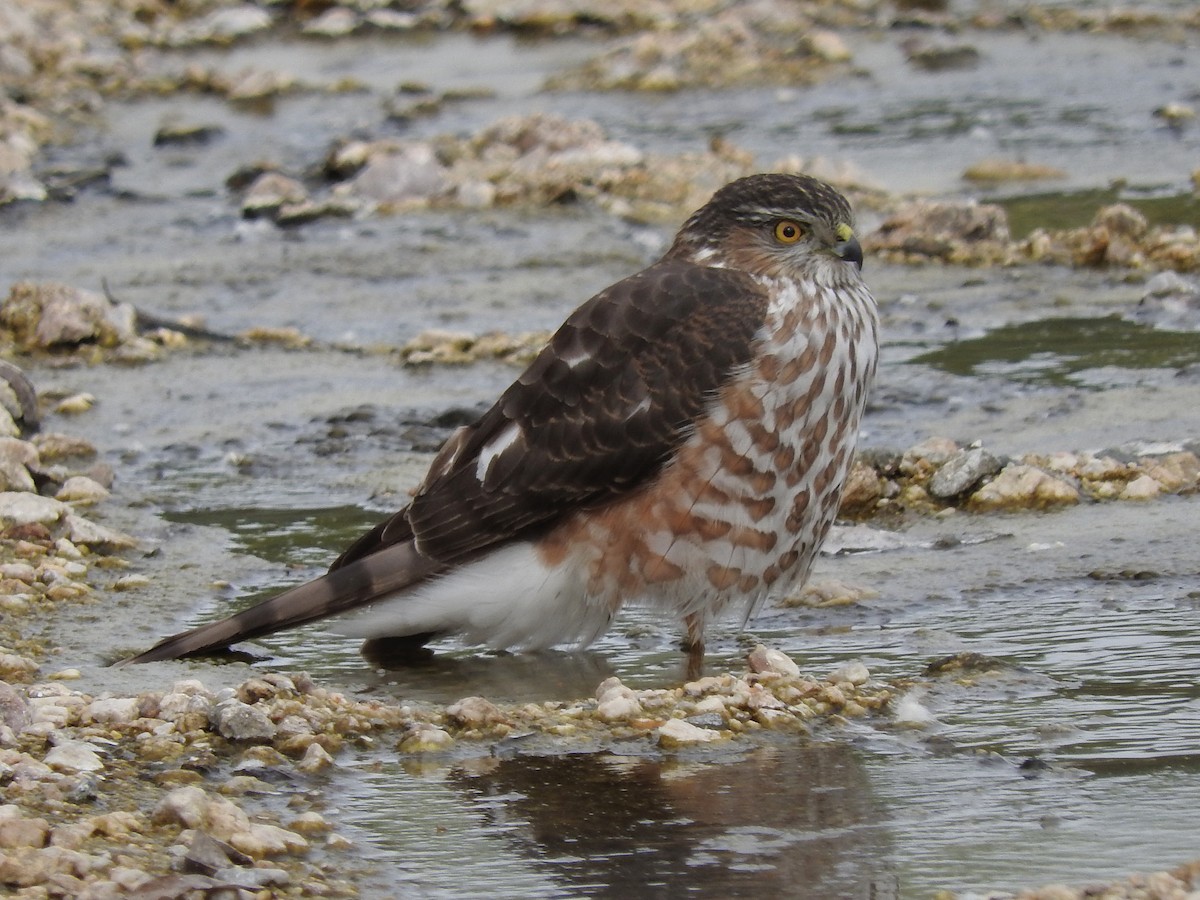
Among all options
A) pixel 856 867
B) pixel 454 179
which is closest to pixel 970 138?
pixel 454 179

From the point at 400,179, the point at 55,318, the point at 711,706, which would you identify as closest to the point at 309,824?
the point at 711,706

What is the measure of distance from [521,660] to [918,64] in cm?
1110

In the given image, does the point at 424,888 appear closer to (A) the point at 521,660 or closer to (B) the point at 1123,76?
(A) the point at 521,660

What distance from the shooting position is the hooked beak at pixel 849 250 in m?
5.56

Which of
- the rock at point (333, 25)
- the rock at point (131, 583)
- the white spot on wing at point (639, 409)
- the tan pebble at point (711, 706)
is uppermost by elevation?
the rock at point (333, 25)

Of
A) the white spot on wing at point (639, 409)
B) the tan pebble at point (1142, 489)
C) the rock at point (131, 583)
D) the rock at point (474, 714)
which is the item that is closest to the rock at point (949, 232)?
the tan pebble at point (1142, 489)

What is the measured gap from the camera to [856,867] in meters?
3.52

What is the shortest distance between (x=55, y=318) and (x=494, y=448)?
371 centimetres

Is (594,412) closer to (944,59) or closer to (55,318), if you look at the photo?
(55,318)

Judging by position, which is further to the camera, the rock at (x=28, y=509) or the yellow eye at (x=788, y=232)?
the rock at (x=28, y=509)

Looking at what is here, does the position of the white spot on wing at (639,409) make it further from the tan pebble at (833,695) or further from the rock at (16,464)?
the rock at (16,464)

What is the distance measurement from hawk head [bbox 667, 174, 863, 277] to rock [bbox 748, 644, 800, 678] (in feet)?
3.72

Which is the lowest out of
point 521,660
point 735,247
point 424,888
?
point 521,660

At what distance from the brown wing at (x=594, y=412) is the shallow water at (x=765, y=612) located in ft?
1.24
